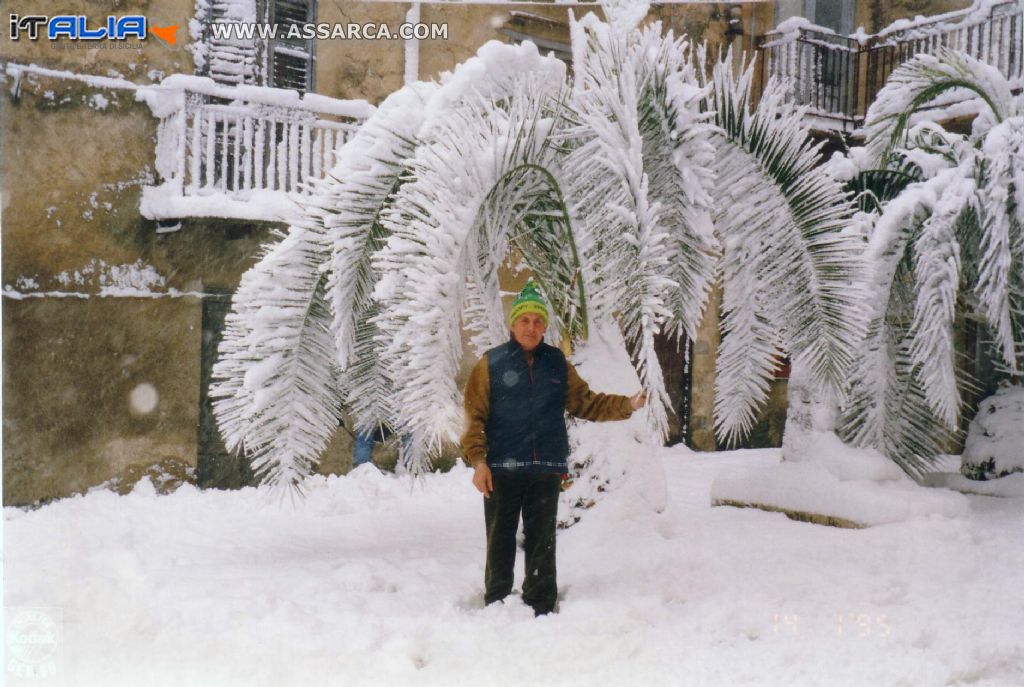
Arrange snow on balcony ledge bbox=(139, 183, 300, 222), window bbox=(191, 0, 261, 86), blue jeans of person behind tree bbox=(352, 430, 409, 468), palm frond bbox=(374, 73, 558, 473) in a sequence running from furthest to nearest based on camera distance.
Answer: blue jeans of person behind tree bbox=(352, 430, 409, 468), window bbox=(191, 0, 261, 86), snow on balcony ledge bbox=(139, 183, 300, 222), palm frond bbox=(374, 73, 558, 473)

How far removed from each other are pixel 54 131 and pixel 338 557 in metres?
4.64

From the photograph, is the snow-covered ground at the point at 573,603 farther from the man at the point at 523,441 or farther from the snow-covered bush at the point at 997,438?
the snow-covered bush at the point at 997,438

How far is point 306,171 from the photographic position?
777cm

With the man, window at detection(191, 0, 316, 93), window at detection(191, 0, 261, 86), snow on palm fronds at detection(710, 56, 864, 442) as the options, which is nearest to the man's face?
the man

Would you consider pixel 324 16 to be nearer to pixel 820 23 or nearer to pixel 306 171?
pixel 306 171

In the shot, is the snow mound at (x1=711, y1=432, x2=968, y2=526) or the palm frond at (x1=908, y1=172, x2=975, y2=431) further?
the snow mound at (x1=711, y1=432, x2=968, y2=526)

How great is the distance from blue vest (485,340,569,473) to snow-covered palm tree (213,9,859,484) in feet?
0.63

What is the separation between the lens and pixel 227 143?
7.66 m

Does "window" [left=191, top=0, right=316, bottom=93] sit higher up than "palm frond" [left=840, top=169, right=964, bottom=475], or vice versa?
"window" [left=191, top=0, right=316, bottom=93]

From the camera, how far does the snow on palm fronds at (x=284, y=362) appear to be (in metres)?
4.16

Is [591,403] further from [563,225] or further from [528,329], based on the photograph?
[563,225]

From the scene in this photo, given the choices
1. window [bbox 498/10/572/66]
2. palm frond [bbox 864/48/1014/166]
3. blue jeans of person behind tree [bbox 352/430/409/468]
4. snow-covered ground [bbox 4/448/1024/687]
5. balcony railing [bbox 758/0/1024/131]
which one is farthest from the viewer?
balcony railing [bbox 758/0/1024/131]

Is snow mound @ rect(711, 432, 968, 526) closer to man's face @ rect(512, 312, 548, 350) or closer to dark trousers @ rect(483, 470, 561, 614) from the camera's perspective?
dark trousers @ rect(483, 470, 561, 614)

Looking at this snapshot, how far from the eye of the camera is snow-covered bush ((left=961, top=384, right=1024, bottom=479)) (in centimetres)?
605
